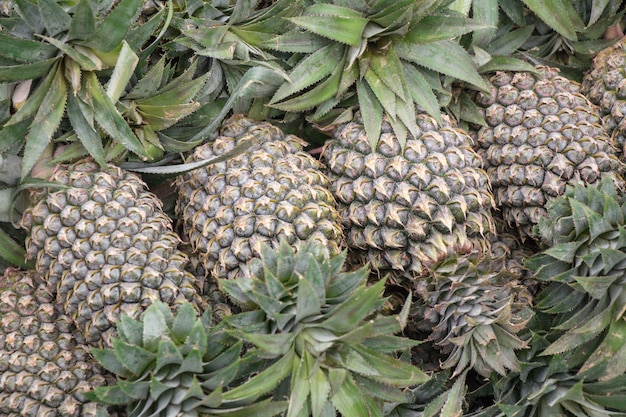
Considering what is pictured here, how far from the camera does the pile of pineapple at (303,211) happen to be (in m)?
2.01

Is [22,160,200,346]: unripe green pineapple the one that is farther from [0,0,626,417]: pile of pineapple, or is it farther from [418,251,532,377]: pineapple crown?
[418,251,532,377]: pineapple crown

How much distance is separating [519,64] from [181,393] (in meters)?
1.84

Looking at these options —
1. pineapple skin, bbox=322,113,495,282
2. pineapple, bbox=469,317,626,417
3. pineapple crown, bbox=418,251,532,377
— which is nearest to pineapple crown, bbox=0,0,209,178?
pineapple skin, bbox=322,113,495,282

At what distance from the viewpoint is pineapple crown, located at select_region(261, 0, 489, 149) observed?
2.29 metres

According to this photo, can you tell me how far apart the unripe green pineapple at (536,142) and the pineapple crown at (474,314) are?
36cm

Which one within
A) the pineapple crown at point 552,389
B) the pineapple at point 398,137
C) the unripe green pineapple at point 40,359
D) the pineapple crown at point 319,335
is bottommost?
the unripe green pineapple at point 40,359

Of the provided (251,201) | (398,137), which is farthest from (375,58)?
(251,201)

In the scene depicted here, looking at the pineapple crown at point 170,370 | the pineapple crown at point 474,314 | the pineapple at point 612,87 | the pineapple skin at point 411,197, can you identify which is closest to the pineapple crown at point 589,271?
the pineapple crown at point 474,314

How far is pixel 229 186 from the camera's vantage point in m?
2.38

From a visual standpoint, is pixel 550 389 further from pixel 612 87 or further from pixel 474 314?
pixel 612 87

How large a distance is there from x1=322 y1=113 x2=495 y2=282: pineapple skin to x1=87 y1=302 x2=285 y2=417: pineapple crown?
0.74 meters

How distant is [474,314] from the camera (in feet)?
7.41

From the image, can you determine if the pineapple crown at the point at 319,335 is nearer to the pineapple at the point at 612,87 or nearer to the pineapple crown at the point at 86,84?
the pineapple crown at the point at 86,84

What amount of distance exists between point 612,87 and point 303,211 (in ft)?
4.66
